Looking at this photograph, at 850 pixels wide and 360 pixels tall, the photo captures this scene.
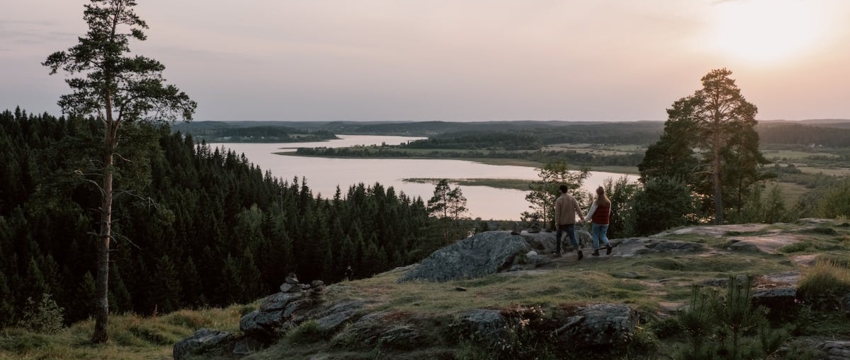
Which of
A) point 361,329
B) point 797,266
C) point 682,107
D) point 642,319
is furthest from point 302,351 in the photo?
point 682,107

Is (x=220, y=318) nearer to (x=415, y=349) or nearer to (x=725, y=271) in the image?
(x=415, y=349)

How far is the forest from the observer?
71.3 feet

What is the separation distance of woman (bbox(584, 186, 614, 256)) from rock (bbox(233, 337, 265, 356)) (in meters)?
9.96

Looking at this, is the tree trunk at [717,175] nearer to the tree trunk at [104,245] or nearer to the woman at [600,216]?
the woman at [600,216]

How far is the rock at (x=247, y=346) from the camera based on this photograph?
13.1 m

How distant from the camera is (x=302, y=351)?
11391 mm

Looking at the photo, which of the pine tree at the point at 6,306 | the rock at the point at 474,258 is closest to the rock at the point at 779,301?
the rock at the point at 474,258

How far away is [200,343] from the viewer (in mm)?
14016

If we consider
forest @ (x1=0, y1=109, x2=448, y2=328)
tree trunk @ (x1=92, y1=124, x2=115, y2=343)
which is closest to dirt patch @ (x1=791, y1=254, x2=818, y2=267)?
forest @ (x1=0, y1=109, x2=448, y2=328)

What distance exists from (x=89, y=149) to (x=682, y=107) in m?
36.2

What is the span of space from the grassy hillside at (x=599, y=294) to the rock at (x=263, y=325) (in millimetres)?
1183

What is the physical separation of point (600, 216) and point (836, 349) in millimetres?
8960

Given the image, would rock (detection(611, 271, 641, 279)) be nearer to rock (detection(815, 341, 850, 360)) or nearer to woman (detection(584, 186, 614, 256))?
woman (detection(584, 186, 614, 256))

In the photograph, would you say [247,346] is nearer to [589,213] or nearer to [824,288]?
[589,213]
